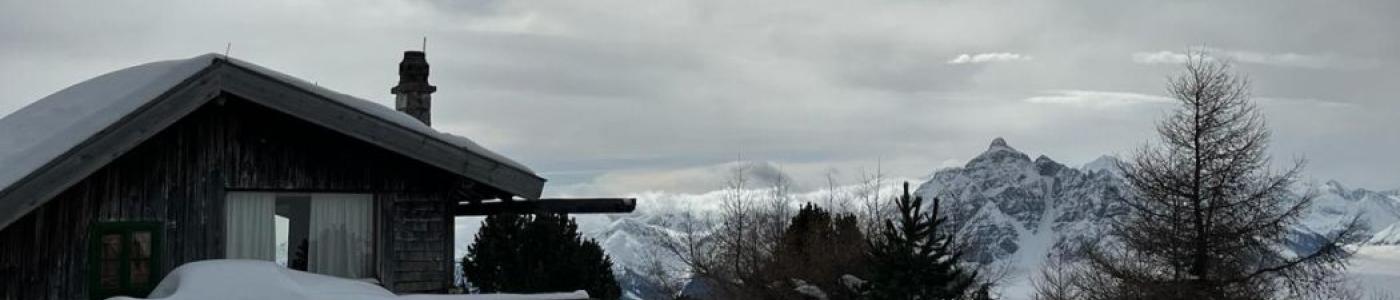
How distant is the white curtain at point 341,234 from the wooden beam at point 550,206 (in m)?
1.30

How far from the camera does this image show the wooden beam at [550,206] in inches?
688

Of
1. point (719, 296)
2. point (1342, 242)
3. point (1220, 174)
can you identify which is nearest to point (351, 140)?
point (1220, 174)

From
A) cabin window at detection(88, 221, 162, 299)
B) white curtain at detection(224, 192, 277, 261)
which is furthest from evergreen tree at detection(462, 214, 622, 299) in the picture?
cabin window at detection(88, 221, 162, 299)

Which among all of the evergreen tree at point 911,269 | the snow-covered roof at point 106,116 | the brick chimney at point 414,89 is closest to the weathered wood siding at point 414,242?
the snow-covered roof at point 106,116

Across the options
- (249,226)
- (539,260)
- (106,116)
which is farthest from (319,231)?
(539,260)

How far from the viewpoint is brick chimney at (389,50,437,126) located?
21.6 metres

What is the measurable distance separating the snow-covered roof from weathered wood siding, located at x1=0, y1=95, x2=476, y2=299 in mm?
532

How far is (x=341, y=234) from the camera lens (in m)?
16.4

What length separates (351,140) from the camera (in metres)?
16.4

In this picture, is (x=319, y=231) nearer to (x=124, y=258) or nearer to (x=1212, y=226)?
(x=124, y=258)

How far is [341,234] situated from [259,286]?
10.2 ft

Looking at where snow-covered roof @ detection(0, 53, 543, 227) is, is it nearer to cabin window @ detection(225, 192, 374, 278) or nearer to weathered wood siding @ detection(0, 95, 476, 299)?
weathered wood siding @ detection(0, 95, 476, 299)

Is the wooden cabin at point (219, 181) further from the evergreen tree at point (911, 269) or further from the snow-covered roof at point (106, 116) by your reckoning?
the evergreen tree at point (911, 269)

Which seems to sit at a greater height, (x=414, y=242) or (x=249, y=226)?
(x=249, y=226)
